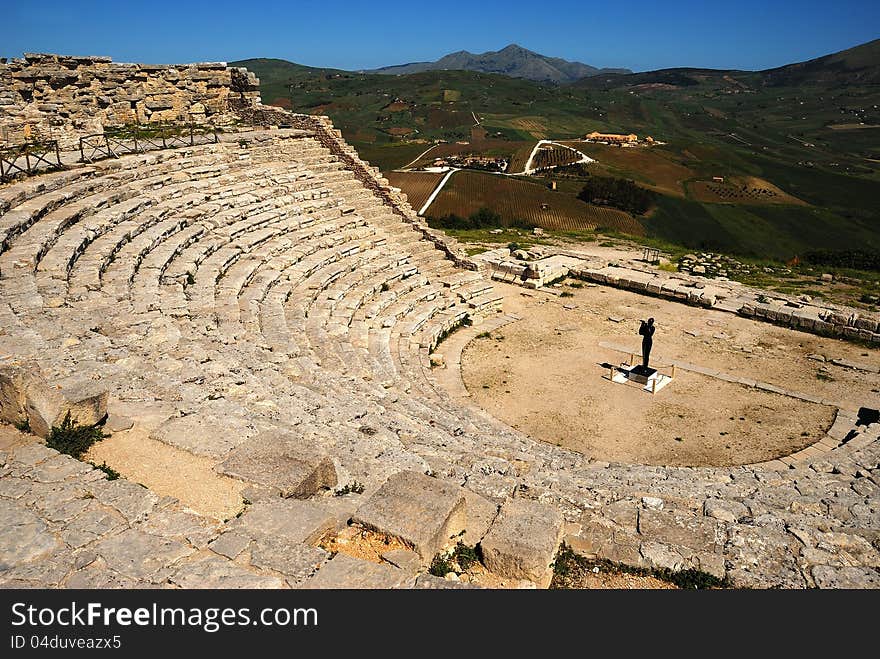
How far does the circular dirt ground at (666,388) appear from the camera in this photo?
39.5ft

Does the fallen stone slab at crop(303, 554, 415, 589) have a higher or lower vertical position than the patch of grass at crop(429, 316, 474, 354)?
higher

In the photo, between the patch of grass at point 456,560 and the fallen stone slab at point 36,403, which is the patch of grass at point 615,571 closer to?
the patch of grass at point 456,560

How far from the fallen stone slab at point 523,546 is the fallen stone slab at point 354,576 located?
1010 millimetres

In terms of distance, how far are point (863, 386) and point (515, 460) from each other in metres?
10.6

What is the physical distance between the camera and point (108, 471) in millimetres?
5750

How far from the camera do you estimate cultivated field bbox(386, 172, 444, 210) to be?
5212cm

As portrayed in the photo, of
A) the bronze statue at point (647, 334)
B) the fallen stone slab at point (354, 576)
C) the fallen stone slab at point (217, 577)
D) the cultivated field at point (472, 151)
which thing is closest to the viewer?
the fallen stone slab at point (217, 577)

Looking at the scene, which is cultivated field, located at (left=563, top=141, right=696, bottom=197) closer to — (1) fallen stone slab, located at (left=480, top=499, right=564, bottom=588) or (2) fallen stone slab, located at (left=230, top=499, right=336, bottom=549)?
(1) fallen stone slab, located at (left=480, top=499, right=564, bottom=588)

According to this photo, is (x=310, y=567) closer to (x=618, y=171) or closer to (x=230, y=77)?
(x=230, y=77)

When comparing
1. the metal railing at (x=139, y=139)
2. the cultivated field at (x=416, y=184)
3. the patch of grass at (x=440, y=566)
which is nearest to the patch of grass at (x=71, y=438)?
the patch of grass at (x=440, y=566)

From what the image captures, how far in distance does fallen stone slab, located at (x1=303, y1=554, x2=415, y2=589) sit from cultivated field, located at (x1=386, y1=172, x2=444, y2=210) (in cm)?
4709

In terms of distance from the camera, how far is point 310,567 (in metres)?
4.66

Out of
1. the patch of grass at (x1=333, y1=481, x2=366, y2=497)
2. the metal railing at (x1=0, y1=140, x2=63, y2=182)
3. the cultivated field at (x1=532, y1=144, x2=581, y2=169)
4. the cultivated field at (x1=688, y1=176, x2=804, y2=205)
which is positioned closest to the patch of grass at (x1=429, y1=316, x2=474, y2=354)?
the patch of grass at (x1=333, y1=481, x2=366, y2=497)

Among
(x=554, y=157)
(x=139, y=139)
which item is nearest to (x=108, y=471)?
(x=139, y=139)
